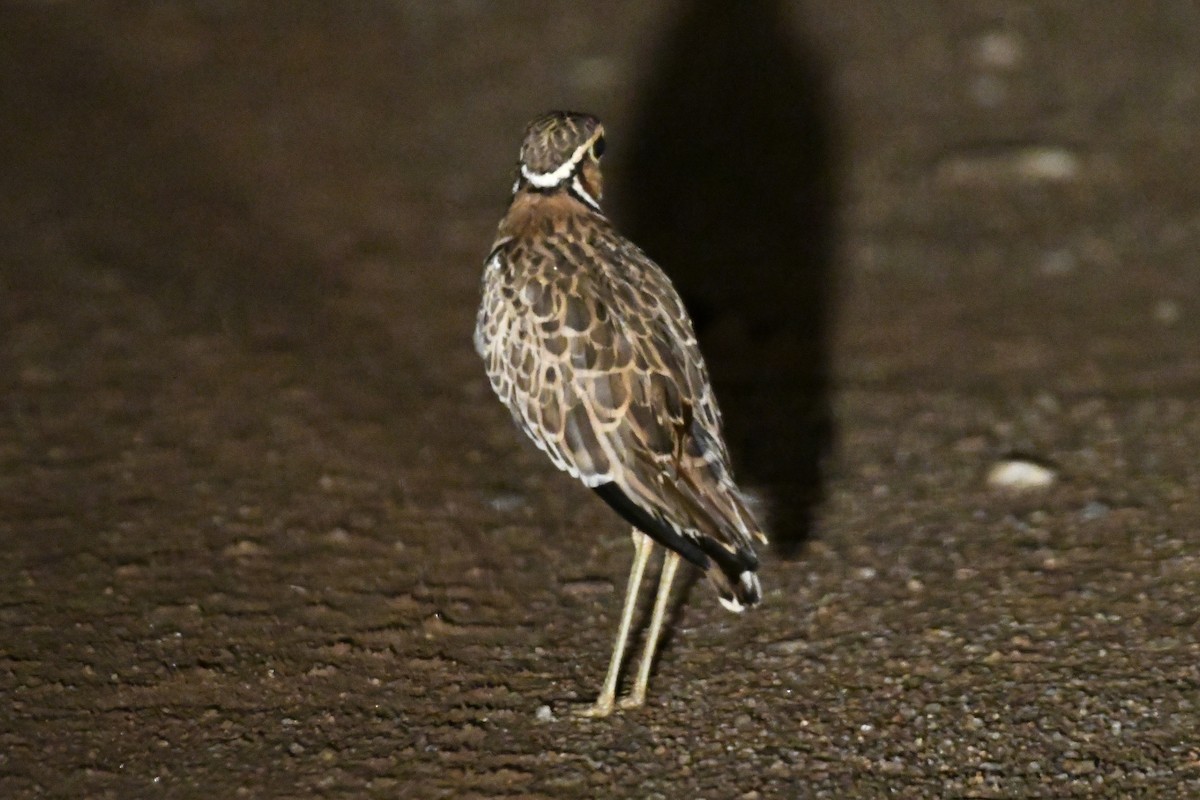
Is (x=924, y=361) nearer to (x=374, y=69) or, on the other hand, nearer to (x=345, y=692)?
(x=345, y=692)

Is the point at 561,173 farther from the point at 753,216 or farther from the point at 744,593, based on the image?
the point at 753,216

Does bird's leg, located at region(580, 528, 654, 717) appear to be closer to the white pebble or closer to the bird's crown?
the bird's crown

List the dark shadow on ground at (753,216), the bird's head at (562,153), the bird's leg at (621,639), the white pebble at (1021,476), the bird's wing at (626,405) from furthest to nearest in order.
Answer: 1. the dark shadow on ground at (753,216)
2. the white pebble at (1021,476)
3. the bird's head at (562,153)
4. the bird's leg at (621,639)
5. the bird's wing at (626,405)

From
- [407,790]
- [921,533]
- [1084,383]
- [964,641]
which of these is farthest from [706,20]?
[407,790]

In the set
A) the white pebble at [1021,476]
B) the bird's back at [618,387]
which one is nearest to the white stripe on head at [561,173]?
the bird's back at [618,387]

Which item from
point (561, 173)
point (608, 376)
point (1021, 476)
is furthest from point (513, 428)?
point (1021, 476)

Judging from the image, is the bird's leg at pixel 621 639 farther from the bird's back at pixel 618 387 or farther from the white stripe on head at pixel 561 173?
the white stripe on head at pixel 561 173

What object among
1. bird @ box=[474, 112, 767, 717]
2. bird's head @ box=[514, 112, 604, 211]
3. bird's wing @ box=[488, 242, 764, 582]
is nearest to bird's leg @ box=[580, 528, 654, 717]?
bird @ box=[474, 112, 767, 717]
